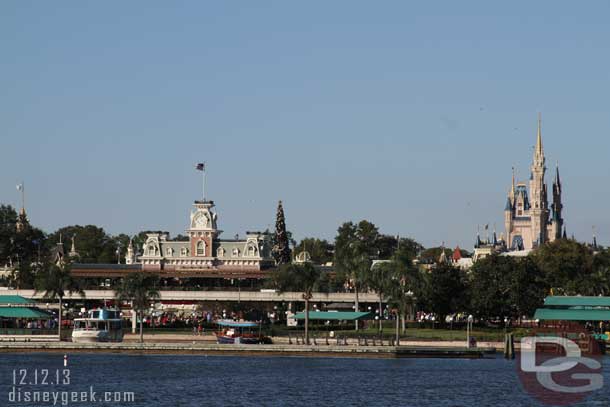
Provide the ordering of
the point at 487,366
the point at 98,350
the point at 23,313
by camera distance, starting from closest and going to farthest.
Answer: the point at 487,366 → the point at 98,350 → the point at 23,313

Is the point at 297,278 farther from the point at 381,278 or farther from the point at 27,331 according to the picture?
the point at 27,331

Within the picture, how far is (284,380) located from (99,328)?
4169cm

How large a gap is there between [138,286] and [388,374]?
142 feet

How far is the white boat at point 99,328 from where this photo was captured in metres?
146

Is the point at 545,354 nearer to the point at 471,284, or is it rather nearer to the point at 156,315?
the point at 471,284

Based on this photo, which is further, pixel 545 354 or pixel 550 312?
pixel 550 312

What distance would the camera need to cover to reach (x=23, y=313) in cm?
16138

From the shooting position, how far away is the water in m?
99.6

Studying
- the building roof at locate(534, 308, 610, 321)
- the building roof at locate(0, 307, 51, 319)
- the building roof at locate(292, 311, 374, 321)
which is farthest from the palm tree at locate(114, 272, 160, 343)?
the building roof at locate(534, 308, 610, 321)

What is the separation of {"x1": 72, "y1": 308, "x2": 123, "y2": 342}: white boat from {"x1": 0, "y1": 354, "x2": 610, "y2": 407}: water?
1045cm

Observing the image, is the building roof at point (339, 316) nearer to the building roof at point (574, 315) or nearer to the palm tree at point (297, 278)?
the palm tree at point (297, 278)

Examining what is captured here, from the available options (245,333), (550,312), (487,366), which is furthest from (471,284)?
(487,366)

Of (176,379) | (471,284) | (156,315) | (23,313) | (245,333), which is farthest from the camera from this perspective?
(156,315)

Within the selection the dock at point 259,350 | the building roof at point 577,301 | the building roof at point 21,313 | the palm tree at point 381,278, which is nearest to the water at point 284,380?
the dock at point 259,350
